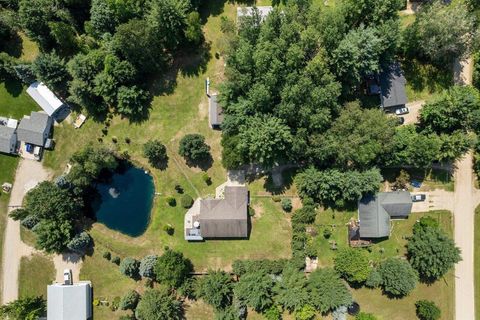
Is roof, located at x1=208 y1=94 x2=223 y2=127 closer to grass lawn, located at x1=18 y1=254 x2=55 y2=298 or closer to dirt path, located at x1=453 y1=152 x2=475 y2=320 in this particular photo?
grass lawn, located at x1=18 y1=254 x2=55 y2=298

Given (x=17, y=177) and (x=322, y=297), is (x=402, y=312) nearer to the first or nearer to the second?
(x=322, y=297)

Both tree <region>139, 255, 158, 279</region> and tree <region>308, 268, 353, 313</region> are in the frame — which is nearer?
tree <region>308, 268, 353, 313</region>

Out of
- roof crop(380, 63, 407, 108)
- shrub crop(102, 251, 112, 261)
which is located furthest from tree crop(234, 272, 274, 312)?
roof crop(380, 63, 407, 108)

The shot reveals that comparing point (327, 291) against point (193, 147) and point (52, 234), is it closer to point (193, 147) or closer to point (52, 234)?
point (193, 147)

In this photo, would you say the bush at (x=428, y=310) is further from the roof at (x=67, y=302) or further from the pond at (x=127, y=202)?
the roof at (x=67, y=302)

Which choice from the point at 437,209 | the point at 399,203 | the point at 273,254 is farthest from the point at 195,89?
the point at 437,209

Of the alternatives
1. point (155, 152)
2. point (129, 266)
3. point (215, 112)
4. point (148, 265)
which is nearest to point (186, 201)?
point (155, 152)
